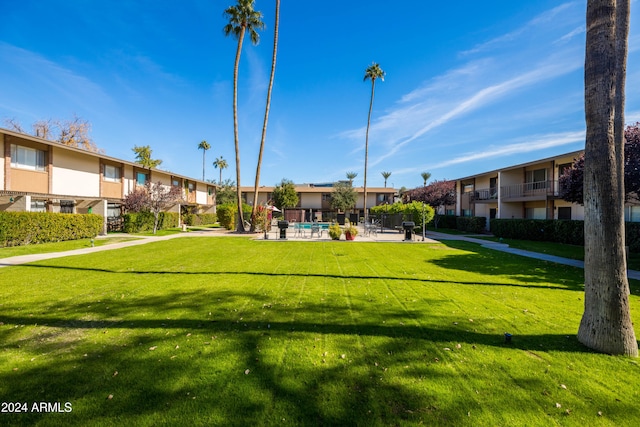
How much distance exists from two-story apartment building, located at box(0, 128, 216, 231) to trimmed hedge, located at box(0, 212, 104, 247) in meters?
2.28

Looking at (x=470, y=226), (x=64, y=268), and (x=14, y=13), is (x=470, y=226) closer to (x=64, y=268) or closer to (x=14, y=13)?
(x=64, y=268)

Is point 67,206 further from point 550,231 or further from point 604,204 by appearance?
point 550,231

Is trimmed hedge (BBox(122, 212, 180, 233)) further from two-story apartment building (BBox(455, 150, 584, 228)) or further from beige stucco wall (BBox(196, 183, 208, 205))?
two-story apartment building (BBox(455, 150, 584, 228))

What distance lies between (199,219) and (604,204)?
130ft

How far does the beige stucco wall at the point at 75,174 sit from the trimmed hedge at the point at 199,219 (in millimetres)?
12701

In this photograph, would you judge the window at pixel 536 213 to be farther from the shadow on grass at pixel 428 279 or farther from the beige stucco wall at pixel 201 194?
the beige stucco wall at pixel 201 194

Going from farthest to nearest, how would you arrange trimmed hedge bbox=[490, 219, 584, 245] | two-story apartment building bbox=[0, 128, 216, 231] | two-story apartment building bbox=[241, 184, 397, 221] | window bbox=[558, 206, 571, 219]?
two-story apartment building bbox=[241, 184, 397, 221], window bbox=[558, 206, 571, 219], trimmed hedge bbox=[490, 219, 584, 245], two-story apartment building bbox=[0, 128, 216, 231]

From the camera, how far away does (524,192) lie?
24969 millimetres

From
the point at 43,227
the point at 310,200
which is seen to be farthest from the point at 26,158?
the point at 310,200

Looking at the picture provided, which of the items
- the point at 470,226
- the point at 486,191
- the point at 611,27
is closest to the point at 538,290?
the point at 611,27

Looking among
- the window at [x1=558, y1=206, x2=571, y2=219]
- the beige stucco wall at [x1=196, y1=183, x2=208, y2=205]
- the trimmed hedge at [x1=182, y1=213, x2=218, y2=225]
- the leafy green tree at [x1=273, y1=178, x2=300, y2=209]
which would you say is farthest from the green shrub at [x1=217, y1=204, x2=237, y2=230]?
the window at [x1=558, y1=206, x2=571, y2=219]

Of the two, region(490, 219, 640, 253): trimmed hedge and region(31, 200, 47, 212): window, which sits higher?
region(31, 200, 47, 212): window

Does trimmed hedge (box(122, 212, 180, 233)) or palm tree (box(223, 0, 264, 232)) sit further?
trimmed hedge (box(122, 212, 180, 233))

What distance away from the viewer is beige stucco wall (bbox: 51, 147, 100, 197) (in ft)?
63.4
